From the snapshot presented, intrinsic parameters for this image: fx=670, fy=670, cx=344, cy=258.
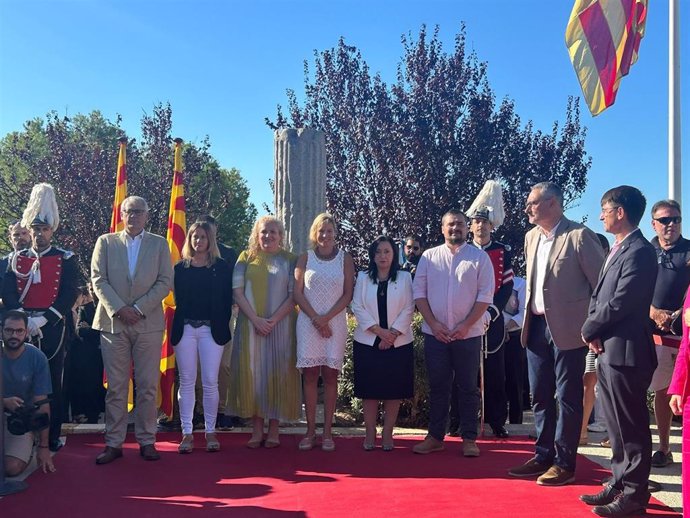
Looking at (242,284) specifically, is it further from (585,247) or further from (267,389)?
(585,247)

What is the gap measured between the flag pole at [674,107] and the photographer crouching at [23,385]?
7.11 meters

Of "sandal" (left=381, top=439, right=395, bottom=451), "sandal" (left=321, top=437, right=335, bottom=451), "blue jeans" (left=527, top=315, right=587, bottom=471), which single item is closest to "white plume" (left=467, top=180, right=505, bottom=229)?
"blue jeans" (left=527, top=315, right=587, bottom=471)

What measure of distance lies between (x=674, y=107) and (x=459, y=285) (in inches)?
185

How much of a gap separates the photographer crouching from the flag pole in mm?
7112

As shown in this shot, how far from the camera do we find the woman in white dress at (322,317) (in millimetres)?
5902

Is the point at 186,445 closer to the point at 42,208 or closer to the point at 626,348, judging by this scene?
the point at 42,208

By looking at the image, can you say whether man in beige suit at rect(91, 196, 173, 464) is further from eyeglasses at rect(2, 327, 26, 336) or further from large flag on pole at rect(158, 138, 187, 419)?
large flag on pole at rect(158, 138, 187, 419)

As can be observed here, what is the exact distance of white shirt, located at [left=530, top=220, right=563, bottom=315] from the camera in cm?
483

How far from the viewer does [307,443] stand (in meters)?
5.92

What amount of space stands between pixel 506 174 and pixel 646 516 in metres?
12.6

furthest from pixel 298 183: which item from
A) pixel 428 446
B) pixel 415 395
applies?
pixel 428 446

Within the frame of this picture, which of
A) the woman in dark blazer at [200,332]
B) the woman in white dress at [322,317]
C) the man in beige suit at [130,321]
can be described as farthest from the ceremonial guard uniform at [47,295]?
the woman in white dress at [322,317]

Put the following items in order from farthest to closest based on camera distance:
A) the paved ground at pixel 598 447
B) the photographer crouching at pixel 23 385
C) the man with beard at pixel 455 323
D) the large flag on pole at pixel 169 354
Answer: the large flag on pole at pixel 169 354 → the man with beard at pixel 455 323 → the photographer crouching at pixel 23 385 → the paved ground at pixel 598 447

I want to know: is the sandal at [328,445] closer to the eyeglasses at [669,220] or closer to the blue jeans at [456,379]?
the blue jeans at [456,379]
